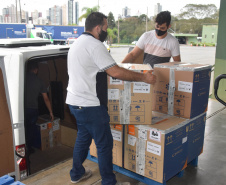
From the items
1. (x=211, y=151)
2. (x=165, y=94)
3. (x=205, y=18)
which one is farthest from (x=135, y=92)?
(x=205, y=18)

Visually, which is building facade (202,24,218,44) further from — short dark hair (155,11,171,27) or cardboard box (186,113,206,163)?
cardboard box (186,113,206,163)

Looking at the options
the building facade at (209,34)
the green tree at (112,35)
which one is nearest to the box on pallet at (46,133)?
the green tree at (112,35)

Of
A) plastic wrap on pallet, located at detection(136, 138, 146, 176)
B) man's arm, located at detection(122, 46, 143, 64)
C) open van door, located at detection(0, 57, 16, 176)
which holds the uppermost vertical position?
man's arm, located at detection(122, 46, 143, 64)

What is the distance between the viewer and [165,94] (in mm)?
2965

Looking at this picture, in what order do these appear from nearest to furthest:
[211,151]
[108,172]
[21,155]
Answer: [21,155] < [108,172] < [211,151]

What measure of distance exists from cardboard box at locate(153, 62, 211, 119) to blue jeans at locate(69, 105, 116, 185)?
2.67ft

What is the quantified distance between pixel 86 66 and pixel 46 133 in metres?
2.12

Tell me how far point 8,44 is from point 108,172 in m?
1.77

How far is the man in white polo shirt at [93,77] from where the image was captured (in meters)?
2.28

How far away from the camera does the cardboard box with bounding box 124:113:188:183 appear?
253 cm

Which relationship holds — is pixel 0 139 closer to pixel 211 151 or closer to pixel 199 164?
pixel 199 164

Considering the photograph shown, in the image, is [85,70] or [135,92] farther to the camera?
[135,92]

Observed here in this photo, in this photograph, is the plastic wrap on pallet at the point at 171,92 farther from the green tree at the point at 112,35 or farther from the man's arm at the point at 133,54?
the green tree at the point at 112,35

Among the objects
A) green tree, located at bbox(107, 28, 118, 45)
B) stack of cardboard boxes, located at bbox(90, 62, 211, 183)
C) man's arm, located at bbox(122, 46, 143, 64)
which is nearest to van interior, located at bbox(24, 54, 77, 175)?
man's arm, located at bbox(122, 46, 143, 64)
